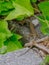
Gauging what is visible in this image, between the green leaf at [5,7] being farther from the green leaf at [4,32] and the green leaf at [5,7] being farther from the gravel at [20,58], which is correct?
the gravel at [20,58]

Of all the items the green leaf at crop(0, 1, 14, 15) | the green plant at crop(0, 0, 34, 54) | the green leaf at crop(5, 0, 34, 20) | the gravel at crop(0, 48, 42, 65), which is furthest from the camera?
the green leaf at crop(0, 1, 14, 15)

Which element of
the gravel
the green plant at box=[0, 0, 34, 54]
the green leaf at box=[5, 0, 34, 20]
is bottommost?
the gravel

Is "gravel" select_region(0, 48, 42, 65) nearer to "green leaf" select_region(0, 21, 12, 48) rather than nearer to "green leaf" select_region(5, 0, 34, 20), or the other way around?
"green leaf" select_region(0, 21, 12, 48)

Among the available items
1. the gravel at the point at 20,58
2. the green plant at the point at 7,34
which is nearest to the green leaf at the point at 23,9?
the green plant at the point at 7,34

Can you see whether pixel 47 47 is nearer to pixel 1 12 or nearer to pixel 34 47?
pixel 34 47

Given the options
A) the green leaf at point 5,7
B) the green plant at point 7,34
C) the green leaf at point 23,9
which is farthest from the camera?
the green leaf at point 5,7

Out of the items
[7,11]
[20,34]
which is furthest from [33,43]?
[7,11]

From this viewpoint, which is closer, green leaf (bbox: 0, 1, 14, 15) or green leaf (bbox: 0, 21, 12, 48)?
green leaf (bbox: 0, 21, 12, 48)

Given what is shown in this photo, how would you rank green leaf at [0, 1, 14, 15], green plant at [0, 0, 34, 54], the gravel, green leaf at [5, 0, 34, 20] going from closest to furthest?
green leaf at [5, 0, 34, 20]
the gravel
green plant at [0, 0, 34, 54]
green leaf at [0, 1, 14, 15]

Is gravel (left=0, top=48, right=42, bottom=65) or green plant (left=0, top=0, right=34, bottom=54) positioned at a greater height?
green plant (left=0, top=0, right=34, bottom=54)

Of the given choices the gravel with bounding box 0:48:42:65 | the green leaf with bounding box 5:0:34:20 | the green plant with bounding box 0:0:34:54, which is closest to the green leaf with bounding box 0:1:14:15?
the green plant with bounding box 0:0:34:54

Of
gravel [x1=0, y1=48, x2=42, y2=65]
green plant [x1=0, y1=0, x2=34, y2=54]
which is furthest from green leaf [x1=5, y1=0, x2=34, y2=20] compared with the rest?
gravel [x1=0, y1=48, x2=42, y2=65]

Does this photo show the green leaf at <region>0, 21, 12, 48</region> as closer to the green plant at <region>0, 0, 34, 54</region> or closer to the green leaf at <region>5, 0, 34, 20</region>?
the green plant at <region>0, 0, 34, 54</region>
